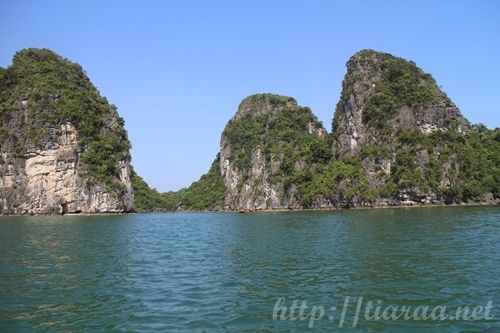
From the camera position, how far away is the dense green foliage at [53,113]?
88.5 metres

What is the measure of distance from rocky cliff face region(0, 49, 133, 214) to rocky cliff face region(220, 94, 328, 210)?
1753 inches

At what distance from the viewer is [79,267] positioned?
1988cm

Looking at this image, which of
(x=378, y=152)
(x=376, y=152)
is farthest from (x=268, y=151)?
(x=378, y=152)

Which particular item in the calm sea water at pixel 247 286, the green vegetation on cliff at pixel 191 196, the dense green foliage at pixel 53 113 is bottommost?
the calm sea water at pixel 247 286

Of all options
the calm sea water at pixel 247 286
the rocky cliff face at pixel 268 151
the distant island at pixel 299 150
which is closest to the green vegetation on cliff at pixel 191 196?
the distant island at pixel 299 150

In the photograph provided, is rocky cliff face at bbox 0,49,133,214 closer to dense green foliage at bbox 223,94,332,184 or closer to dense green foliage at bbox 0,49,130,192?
dense green foliage at bbox 0,49,130,192

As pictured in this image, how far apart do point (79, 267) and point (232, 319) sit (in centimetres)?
1082

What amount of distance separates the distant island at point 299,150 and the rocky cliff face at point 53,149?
19 centimetres

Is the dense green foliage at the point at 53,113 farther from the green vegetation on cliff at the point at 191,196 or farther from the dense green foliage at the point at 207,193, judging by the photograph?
the dense green foliage at the point at 207,193

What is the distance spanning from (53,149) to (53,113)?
7.34m

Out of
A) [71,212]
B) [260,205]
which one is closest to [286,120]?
[260,205]

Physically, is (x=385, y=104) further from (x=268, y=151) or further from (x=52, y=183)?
(x=52, y=183)

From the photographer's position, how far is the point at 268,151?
451 feet

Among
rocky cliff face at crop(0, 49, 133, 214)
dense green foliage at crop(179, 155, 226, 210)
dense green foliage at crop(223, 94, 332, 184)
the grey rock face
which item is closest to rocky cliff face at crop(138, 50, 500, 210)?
dense green foliage at crop(223, 94, 332, 184)
